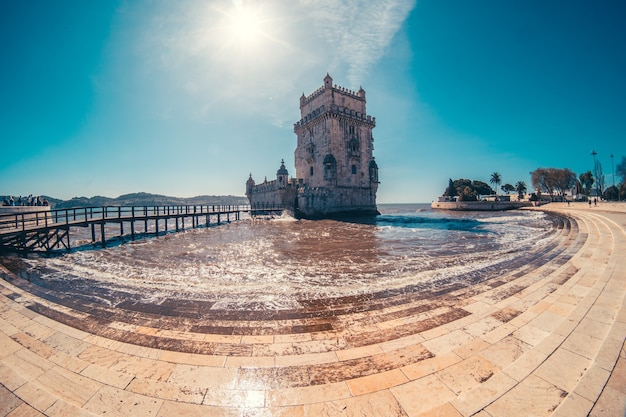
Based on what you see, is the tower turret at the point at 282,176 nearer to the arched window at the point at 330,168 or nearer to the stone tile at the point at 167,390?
the arched window at the point at 330,168

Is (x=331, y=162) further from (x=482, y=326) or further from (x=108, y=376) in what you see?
(x=108, y=376)

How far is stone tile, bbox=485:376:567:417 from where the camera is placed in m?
2.31

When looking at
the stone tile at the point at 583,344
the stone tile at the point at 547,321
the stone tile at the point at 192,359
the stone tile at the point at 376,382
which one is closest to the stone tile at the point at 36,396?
the stone tile at the point at 192,359

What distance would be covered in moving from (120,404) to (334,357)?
2.56m

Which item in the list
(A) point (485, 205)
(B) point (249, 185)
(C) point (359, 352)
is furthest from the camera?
(A) point (485, 205)

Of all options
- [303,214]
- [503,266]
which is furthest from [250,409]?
[303,214]

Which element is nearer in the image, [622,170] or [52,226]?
[52,226]

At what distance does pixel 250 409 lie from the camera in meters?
2.55

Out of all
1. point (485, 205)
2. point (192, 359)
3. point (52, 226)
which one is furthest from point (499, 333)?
point (485, 205)

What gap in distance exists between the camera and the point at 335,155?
4050cm

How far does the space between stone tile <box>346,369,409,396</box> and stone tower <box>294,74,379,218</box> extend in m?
36.2

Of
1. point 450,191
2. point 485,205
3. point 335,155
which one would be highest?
point 335,155

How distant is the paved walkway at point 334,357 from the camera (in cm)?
252

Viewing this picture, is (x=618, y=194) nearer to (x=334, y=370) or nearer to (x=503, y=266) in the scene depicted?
(x=503, y=266)
